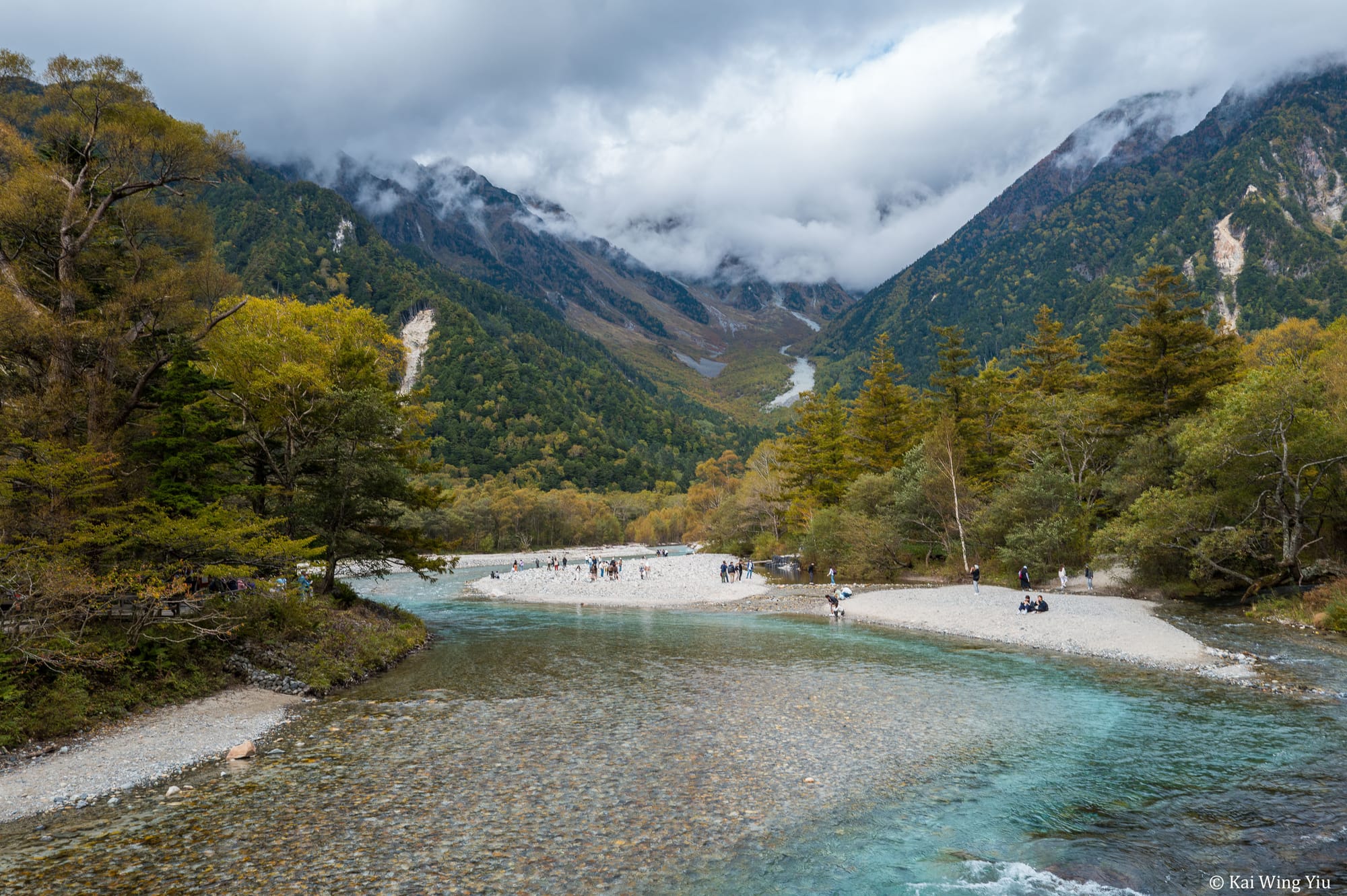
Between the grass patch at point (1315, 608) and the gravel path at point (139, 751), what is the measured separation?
35175 millimetres

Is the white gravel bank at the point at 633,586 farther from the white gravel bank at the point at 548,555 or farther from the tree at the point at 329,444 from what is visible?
the white gravel bank at the point at 548,555

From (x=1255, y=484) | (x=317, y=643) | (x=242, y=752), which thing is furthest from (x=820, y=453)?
(x=242, y=752)

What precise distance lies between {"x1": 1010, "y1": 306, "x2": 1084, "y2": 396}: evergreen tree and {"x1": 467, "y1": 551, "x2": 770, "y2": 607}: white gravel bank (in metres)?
33.8

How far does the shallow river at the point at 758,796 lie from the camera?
8492 mm

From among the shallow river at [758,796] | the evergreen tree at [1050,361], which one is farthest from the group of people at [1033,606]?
the evergreen tree at [1050,361]

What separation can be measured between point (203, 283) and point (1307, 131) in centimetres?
29372

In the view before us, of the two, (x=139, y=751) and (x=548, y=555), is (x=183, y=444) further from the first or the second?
(x=548, y=555)

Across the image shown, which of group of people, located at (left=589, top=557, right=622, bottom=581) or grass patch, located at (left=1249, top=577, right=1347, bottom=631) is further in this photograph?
group of people, located at (left=589, top=557, right=622, bottom=581)

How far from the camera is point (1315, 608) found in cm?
2555

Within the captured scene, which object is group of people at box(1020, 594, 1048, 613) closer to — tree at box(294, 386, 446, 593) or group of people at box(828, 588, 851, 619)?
group of people at box(828, 588, 851, 619)

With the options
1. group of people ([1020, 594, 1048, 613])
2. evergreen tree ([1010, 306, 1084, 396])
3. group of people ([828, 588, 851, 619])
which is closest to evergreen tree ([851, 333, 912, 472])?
evergreen tree ([1010, 306, 1084, 396])

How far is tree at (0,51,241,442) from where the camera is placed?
57.3ft

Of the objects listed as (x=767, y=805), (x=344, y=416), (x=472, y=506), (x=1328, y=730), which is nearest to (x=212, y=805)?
(x=767, y=805)

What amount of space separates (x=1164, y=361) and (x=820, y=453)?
31552mm
